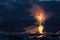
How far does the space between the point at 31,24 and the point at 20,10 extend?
1.70m

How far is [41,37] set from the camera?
812cm

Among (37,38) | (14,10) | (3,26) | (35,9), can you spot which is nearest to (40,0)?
(35,9)

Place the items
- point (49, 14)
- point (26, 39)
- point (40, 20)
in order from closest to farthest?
point (26, 39), point (40, 20), point (49, 14)

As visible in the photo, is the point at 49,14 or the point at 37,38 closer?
the point at 37,38

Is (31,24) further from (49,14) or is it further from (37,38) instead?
(37,38)

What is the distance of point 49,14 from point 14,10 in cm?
246

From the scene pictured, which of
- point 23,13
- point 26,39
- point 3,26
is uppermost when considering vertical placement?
point 23,13

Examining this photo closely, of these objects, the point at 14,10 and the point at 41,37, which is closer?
the point at 41,37

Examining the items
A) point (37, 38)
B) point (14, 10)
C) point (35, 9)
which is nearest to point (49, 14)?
point (35, 9)

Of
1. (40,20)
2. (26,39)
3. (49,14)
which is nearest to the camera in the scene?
(26,39)

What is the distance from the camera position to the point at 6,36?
26.7 feet

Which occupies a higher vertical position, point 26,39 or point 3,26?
point 3,26

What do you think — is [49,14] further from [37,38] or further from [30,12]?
[37,38]

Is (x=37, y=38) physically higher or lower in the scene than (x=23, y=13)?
lower
